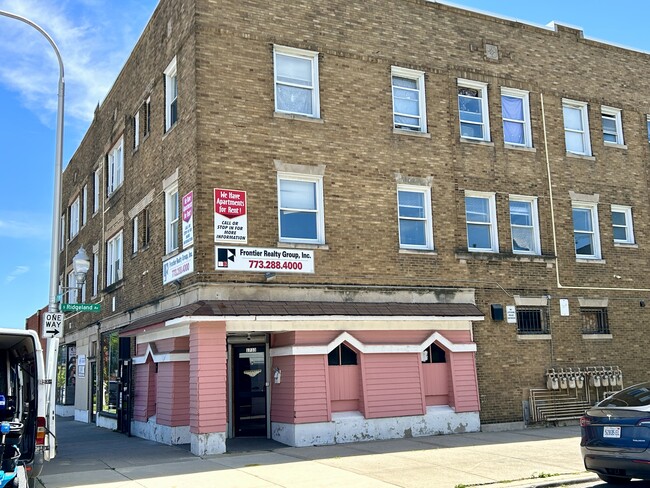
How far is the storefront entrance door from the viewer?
659 inches

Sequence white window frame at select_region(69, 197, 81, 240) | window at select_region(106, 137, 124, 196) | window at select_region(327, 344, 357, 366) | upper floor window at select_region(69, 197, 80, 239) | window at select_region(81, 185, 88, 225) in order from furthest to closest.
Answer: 1. upper floor window at select_region(69, 197, 80, 239)
2. white window frame at select_region(69, 197, 81, 240)
3. window at select_region(81, 185, 88, 225)
4. window at select_region(106, 137, 124, 196)
5. window at select_region(327, 344, 357, 366)

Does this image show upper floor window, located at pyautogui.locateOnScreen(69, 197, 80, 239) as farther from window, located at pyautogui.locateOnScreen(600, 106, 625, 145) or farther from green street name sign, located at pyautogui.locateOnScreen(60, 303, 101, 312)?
window, located at pyautogui.locateOnScreen(600, 106, 625, 145)

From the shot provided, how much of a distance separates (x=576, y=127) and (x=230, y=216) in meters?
11.2

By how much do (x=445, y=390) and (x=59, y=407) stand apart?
65.1ft

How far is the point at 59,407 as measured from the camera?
30656 millimetres

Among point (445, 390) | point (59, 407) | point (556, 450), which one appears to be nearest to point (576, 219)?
point (445, 390)

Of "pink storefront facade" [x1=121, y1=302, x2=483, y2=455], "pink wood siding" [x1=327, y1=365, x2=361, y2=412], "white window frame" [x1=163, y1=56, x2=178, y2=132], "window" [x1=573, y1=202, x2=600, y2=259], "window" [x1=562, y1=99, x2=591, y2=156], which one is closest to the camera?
"pink storefront facade" [x1=121, y1=302, x2=483, y2=455]

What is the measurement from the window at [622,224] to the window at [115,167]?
14.9 m

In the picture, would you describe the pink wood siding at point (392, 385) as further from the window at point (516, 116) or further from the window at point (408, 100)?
the window at point (516, 116)

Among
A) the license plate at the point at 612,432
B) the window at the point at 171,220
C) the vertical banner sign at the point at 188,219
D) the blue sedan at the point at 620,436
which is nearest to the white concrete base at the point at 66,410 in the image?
the window at the point at 171,220

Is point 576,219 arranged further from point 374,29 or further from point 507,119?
point 374,29

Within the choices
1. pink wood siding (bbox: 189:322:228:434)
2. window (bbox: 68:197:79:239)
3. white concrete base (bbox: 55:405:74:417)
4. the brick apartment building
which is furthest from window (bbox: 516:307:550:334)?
window (bbox: 68:197:79:239)

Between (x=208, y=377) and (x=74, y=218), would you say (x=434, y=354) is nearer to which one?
(x=208, y=377)

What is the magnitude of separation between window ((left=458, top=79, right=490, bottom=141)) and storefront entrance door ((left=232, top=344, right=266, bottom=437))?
7.92 metres
